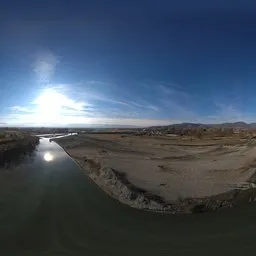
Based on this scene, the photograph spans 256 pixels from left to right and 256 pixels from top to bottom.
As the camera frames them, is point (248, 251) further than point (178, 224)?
No

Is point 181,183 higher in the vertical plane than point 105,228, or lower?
higher

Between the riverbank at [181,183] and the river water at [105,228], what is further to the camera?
the riverbank at [181,183]

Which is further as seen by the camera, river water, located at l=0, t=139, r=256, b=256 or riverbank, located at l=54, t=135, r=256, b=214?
riverbank, located at l=54, t=135, r=256, b=214

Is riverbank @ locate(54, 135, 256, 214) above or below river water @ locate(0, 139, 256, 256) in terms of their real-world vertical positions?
above

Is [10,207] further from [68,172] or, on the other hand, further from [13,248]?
[68,172]

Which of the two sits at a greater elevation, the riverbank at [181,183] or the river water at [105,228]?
the riverbank at [181,183]

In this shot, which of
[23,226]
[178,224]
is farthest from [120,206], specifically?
[23,226]

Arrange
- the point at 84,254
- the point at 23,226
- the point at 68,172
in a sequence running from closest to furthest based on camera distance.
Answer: the point at 84,254 → the point at 23,226 → the point at 68,172

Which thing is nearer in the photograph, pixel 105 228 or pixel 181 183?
pixel 105 228
